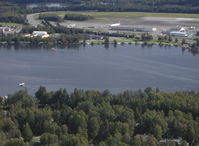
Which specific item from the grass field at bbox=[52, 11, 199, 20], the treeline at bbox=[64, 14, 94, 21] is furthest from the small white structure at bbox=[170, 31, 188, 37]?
the treeline at bbox=[64, 14, 94, 21]

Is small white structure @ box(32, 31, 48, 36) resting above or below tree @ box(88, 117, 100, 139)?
above

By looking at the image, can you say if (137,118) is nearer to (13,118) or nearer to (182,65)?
(13,118)

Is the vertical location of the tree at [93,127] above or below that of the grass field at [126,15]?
below

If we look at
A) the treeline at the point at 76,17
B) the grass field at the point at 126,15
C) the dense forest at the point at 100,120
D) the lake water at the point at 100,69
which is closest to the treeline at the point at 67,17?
the treeline at the point at 76,17

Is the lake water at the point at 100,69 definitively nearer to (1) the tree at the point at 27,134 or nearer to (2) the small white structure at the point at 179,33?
(2) the small white structure at the point at 179,33

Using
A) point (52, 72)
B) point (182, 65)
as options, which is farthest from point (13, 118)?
point (182, 65)

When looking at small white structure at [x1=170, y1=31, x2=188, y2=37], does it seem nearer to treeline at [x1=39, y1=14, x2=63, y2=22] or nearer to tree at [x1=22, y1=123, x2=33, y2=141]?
treeline at [x1=39, y1=14, x2=63, y2=22]

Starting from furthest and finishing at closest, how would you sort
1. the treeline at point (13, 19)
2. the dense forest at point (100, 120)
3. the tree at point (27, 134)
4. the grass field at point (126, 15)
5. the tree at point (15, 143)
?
the grass field at point (126, 15) < the treeline at point (13, 19) < the tree at point (27, 134) < the dense forest at point (100, 120) < the tree at point (15, 143)
